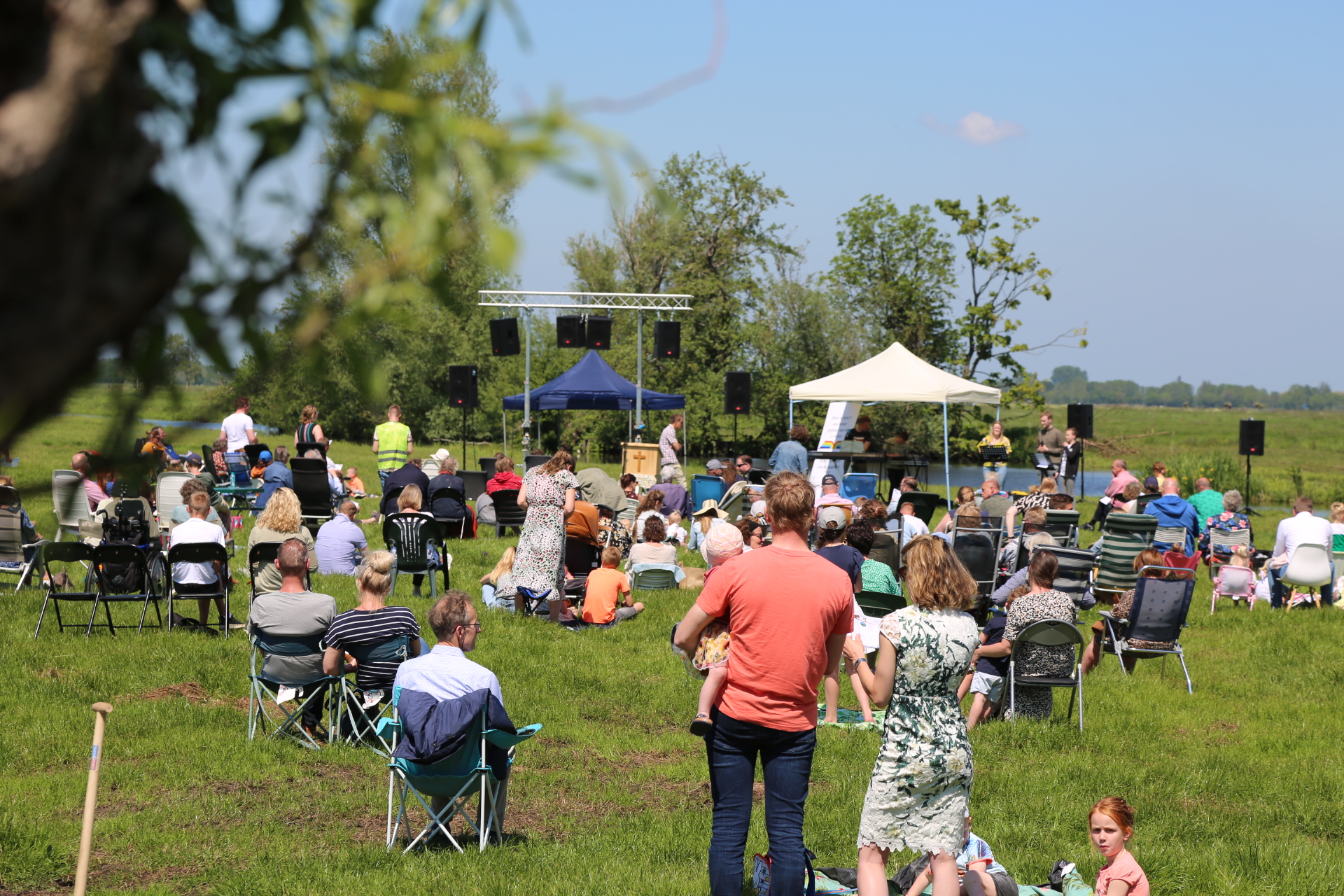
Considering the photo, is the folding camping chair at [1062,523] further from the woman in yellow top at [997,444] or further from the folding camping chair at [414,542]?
the woman in yellow top at [997,444]

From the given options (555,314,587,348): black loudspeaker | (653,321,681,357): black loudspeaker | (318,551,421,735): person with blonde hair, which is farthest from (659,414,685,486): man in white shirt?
(318,551,421,735): person with blonde hair

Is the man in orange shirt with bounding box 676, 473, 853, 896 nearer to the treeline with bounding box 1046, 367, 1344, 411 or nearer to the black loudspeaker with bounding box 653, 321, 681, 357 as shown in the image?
the black loudspeaker with bounding box 653, 321, 681, 357

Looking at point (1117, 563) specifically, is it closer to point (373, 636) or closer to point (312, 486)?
point (373, 636)

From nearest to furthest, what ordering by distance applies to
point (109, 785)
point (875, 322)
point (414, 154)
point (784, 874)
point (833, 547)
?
1. point (414, 154)
2. point (784, 874)
3. point (109, 785)
4. point (833, 547)
5. point (875, 322)

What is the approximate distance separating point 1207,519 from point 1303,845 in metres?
10.3

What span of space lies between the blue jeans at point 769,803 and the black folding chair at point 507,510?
1102 centimetres

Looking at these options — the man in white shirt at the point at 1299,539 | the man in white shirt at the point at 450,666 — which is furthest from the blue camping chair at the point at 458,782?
the man in white shirt at the point at 1299,539

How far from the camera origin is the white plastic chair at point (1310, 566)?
1209 cm

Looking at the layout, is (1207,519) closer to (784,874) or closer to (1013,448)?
(784,874)

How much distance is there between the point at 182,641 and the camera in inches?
361

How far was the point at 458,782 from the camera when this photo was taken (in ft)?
17.3

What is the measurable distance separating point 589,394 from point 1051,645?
15.3 meters

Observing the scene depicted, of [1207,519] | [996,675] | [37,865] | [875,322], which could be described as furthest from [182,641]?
[875,322]

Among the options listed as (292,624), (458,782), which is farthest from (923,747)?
(292,624)
